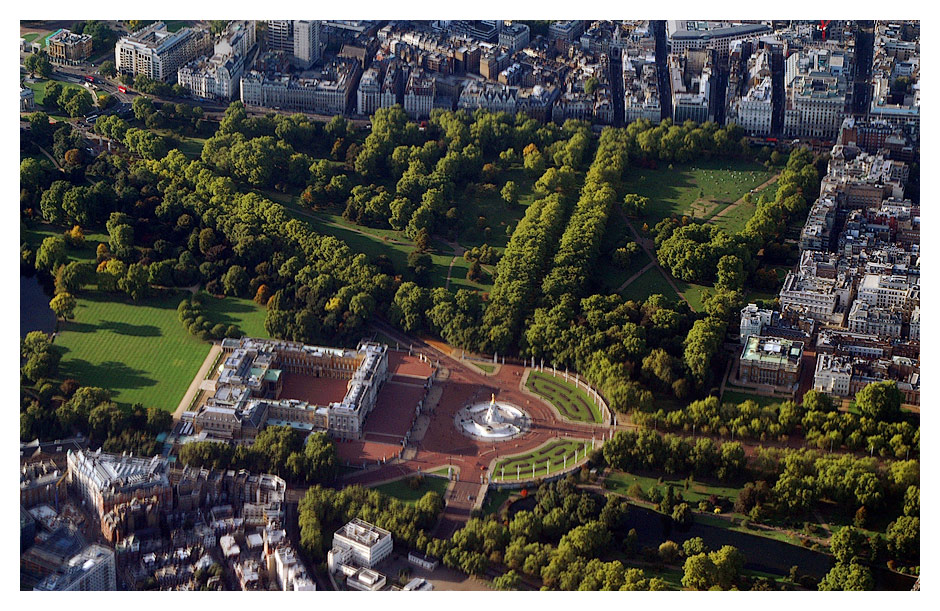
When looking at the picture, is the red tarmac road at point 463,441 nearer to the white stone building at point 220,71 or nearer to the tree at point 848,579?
the tree at point 848,579

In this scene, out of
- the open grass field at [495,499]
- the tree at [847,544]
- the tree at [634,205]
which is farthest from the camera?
the tree at [634,205]

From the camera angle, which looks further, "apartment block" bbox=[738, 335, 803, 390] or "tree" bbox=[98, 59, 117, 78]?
"tree" bbox=[98, 59, 117, 78]

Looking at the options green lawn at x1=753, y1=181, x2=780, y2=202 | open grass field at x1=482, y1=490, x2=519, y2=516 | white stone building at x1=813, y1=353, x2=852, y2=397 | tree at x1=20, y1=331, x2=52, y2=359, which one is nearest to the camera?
open grass field at x1=482, y1=490, x2=519, y2=516

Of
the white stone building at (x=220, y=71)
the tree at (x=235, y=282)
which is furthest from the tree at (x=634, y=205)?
the white stone building at (x=220, y=71)

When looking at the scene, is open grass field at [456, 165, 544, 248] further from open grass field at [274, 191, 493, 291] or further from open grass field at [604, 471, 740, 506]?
open grass field at [604, 471, 740, 506]

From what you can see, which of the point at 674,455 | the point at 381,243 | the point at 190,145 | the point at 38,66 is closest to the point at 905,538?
the point at 674,455

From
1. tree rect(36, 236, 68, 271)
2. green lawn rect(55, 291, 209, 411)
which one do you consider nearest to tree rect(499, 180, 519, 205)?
green lawn rect(55, 291, 209, 411)
